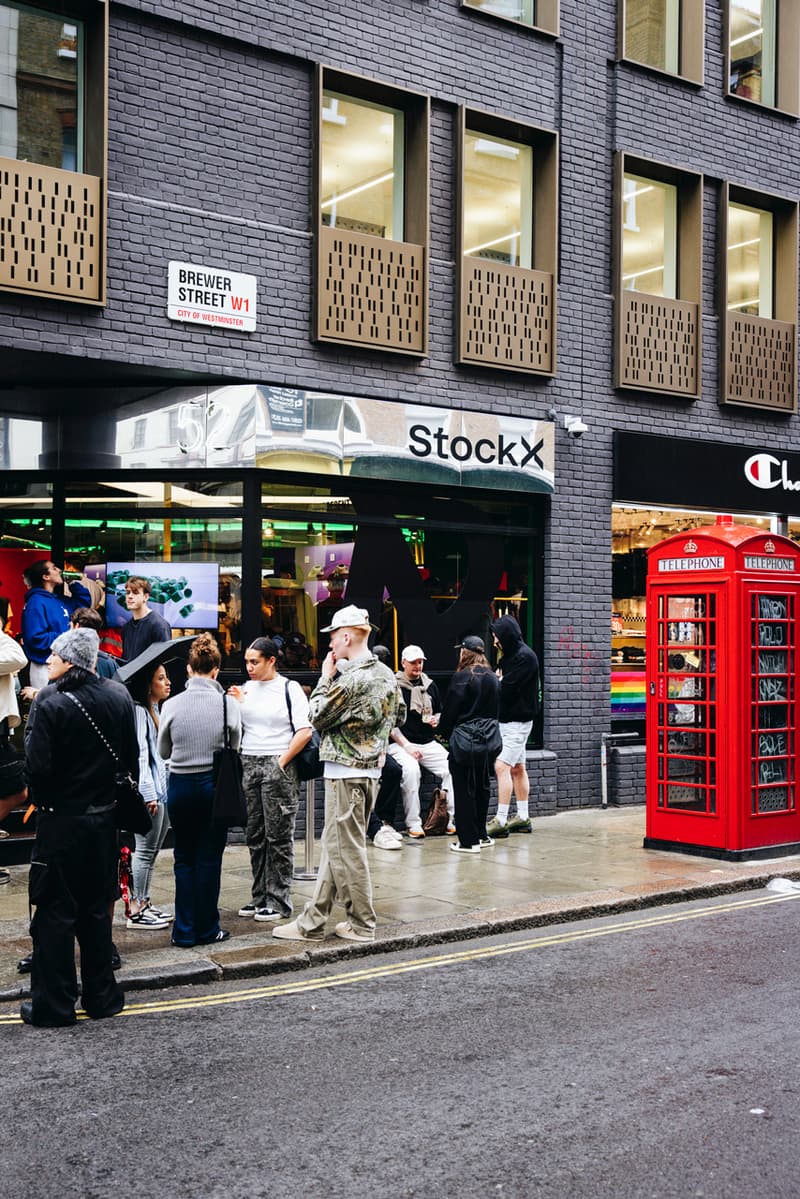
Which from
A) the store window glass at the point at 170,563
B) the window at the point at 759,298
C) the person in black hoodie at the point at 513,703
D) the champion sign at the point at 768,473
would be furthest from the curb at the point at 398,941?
the window at the point at 759,298

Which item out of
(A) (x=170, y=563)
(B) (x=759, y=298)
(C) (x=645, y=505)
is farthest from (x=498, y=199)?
(A) (x=170, y=563)

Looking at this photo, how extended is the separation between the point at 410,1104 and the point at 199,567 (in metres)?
7.39

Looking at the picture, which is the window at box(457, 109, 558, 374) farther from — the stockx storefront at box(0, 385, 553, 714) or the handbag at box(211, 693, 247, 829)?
the handbag at box(211, 693, 247, 829)

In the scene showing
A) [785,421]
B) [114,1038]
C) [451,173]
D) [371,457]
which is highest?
[451,173]

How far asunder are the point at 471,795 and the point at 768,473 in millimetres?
7111

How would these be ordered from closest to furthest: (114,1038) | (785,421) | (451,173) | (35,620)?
(114,1038) < (35,620) < (451,173) < (785,421)

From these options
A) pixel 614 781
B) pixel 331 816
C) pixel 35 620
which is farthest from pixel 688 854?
pixel 35 620

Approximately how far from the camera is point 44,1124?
4996 mm

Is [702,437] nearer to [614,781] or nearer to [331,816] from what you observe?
[614,781]

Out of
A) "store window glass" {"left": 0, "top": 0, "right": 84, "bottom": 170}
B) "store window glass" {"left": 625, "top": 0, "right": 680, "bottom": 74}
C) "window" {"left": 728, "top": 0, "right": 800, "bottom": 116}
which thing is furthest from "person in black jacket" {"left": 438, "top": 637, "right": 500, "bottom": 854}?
"window" {"left": 728, "top": 0, "right": 800, "bottom": 116}

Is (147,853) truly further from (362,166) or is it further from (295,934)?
(362,166)

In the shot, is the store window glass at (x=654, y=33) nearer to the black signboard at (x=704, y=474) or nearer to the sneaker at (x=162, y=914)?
the black signboard at (x=704, y=474)

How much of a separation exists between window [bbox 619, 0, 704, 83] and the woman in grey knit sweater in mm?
10854

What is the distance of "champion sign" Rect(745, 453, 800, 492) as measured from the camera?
15828 mm
